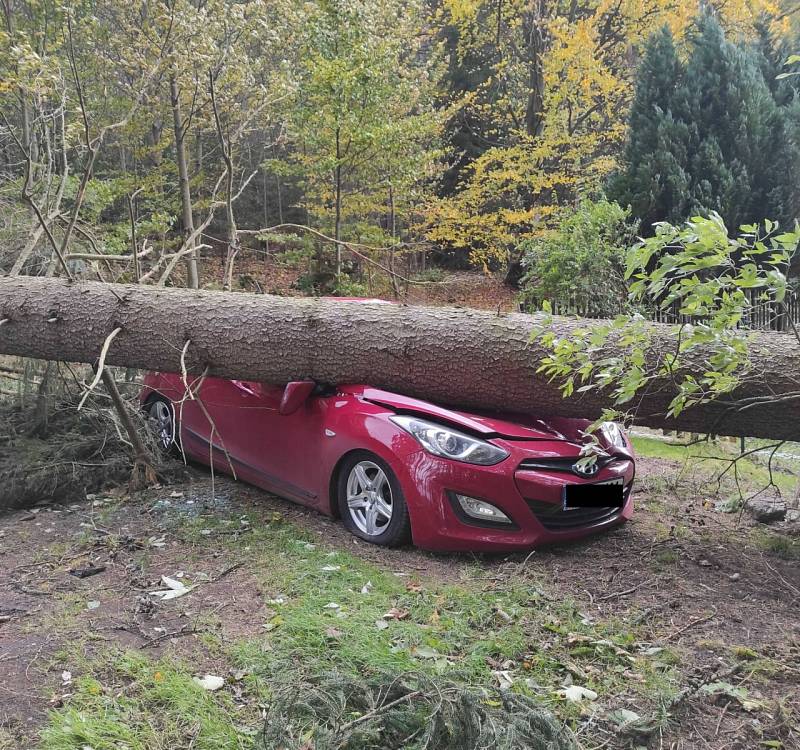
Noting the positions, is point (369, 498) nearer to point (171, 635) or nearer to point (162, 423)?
point (171, 635)

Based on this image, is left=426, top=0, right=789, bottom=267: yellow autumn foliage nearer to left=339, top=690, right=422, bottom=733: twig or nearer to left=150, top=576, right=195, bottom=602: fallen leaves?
left=150, top=576, right=195, bottom=602: fallen leaves

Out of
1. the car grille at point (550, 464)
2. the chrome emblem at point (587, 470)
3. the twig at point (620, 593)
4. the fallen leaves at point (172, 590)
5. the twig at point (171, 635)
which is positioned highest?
the car grille at point (550, 464)

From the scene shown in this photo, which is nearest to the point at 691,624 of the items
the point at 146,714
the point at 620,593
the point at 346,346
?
the point at 620,593

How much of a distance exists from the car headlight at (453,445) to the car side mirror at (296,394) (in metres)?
0.95

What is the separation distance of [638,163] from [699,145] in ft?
3.64

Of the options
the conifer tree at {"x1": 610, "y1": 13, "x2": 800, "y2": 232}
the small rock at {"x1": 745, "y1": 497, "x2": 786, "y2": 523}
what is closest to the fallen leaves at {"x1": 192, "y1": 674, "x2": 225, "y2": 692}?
the small rock at {"x1": 745, "y1": 497, "x2": 786, "y2": 523}

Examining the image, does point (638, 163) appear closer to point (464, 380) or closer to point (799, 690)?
point (464, 380)

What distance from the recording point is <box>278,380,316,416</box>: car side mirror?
462cm

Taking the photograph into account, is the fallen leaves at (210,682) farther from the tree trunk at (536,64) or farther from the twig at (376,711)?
the tree trunk at (536,64)

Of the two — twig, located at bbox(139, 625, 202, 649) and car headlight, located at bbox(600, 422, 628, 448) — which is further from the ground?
car headlight, located at bbox(600, 422, 628, 448)

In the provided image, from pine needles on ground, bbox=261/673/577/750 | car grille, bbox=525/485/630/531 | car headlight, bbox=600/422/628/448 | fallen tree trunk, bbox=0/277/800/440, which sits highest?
fallen tree trunk, bbox=0/277/800/440

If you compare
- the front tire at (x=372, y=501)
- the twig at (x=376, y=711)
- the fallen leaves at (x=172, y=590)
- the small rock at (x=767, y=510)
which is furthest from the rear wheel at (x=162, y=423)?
the small rock at (x=767, y=510)

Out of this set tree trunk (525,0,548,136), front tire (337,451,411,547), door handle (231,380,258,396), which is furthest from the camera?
tree trunk (525,0,548,136)

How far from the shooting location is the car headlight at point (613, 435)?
4312 millimetres
